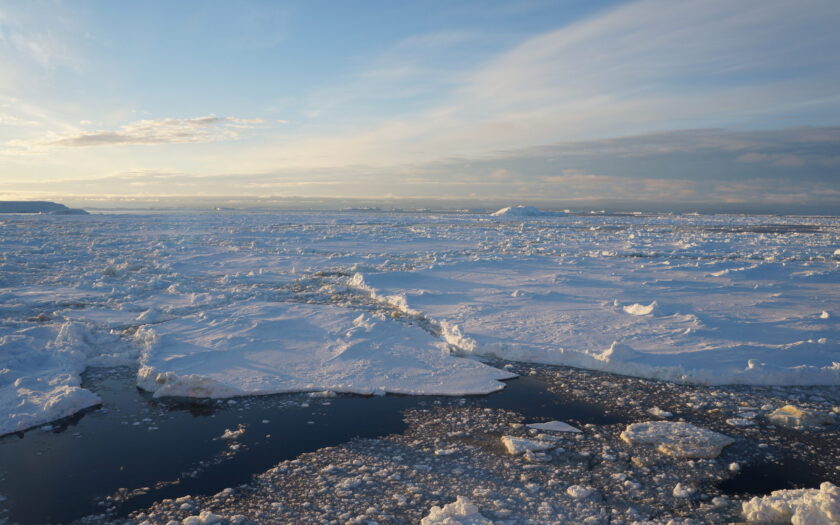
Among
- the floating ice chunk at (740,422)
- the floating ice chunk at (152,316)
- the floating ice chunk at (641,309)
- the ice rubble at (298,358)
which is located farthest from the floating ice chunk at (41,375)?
the floating ice chunk at (641,309)

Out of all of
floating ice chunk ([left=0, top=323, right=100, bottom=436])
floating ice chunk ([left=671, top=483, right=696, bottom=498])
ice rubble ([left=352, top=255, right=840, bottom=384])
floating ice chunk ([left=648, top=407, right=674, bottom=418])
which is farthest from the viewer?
ice rubble ([left=352, top=255, right=840, bottom=384])

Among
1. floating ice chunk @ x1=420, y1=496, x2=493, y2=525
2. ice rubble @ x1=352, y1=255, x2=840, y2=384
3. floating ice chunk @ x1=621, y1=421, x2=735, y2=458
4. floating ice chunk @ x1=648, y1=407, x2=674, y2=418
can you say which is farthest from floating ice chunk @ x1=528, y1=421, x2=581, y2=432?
ice rubble @ x1=352, y1=255, x2=840, y2=384

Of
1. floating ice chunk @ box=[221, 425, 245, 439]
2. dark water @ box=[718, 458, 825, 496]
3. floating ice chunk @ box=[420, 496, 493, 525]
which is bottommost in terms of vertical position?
dark water @ box=[718, 458, 825, 496]

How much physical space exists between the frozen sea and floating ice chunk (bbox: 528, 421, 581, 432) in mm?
1166

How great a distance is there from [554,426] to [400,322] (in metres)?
4.22

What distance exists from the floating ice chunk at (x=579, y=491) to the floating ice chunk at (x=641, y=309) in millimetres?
5825

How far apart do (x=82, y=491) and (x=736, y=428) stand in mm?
6329

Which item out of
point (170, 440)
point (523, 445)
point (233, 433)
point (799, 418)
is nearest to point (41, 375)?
point (170, 440)

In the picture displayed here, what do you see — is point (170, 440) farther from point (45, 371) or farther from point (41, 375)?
point (45, 371)

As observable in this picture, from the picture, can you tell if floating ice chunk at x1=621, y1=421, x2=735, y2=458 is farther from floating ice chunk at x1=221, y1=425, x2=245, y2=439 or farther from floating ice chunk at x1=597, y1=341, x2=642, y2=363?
floating ice chunk at x1=221, y1=425, x2=245, y2=439

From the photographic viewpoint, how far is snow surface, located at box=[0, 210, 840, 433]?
641 cm

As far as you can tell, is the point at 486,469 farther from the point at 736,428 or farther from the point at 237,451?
the point at 736,428

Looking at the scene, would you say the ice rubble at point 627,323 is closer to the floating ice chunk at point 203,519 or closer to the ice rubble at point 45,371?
the floating ice chunk at point 203,519

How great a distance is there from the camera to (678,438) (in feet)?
15.8
